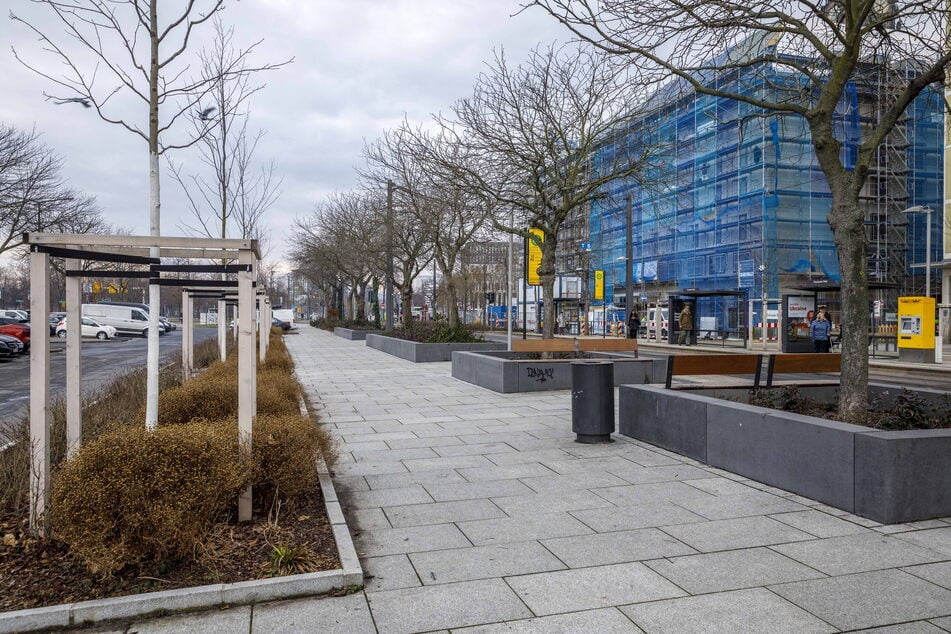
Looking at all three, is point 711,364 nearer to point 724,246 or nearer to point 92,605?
point 92,605

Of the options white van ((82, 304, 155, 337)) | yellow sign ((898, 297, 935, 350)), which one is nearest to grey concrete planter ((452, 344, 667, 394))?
yellow sign ((898, 297, 935, 350))

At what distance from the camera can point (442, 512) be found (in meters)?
5.31

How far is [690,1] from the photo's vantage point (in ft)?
23.2

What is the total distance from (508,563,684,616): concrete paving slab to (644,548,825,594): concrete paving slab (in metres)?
0.12

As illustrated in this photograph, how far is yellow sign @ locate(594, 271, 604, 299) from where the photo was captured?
131 feet

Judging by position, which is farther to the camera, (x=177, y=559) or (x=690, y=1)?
(x=690, y=1)

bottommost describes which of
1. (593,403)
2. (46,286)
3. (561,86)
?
(593,403)

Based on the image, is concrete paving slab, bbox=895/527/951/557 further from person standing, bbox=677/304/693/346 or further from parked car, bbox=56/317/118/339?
parked car, bbox=56/317/118/339

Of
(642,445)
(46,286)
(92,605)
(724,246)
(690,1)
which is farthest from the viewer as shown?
(724,246)

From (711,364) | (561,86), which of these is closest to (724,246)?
(561,86)

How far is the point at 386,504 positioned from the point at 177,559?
1.85 metres

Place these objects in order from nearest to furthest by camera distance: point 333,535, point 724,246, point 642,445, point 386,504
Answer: point 333,535 < point 386,504 < point 642,445 < point 724,246

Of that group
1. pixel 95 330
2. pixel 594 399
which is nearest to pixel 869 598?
pixel 594 399

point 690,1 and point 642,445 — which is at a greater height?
point 690,1
